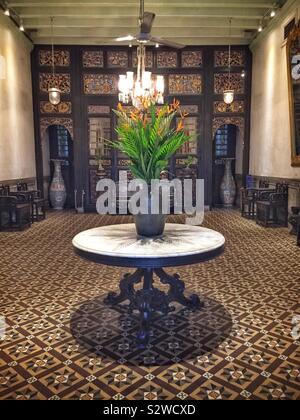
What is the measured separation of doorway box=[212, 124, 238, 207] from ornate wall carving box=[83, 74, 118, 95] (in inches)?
126

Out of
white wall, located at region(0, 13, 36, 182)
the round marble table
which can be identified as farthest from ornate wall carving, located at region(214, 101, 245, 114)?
the round marble table

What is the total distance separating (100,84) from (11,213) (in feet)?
14.1

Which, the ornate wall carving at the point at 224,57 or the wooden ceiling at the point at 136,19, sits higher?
the wooden ceiling at the point at 136,19

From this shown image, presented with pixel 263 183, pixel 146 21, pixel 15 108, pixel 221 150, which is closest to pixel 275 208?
pixel 263 183

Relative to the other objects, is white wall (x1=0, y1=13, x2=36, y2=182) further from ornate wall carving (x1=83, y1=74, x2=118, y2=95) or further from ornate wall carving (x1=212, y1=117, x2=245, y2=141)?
ornate wall carving (x1=212, y1=117, x2=245, y2=141)

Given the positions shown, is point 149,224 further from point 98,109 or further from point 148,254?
point 98,109

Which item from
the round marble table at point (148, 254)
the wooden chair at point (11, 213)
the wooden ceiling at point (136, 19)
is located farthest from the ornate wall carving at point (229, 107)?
the round marble table at point (148, 254)

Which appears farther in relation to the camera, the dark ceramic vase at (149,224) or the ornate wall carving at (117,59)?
the ornate wall carving at (117,59)

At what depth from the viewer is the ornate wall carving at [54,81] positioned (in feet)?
29.3

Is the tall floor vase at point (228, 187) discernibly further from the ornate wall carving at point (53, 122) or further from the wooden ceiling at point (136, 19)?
the ornate wall carving at point (53, 122)

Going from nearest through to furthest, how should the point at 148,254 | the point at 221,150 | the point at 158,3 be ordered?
the point at 148,254 → the point at 158,3 → the point at 221,150

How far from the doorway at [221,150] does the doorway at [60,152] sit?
4092mm

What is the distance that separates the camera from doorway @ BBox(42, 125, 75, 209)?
31.9 ft

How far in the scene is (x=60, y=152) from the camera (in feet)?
32.3
